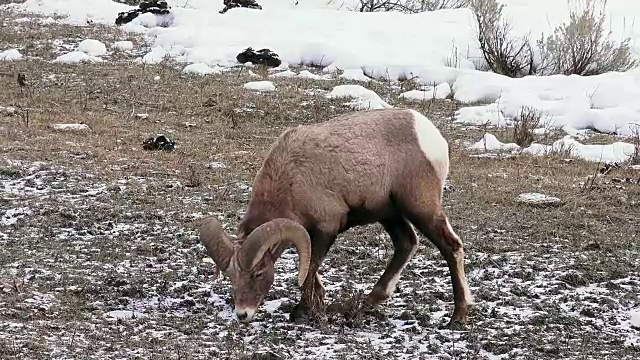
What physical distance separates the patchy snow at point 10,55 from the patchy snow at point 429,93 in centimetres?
683

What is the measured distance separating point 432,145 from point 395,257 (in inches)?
32.7

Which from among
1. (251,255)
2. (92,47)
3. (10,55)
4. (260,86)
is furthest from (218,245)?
(92,47)

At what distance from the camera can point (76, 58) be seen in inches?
620

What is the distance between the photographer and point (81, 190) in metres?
8.32

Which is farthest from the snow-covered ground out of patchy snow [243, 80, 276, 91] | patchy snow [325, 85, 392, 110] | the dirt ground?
the dirt ground

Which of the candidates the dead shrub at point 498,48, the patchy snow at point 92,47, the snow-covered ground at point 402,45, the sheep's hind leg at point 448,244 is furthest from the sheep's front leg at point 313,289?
the patchy snow at point 92,47

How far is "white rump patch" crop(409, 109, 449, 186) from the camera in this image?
5672 millimetres

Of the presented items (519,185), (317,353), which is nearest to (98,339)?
(317,353)

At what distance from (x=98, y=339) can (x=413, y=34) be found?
14.6 meters

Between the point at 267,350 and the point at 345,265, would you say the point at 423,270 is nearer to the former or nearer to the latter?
the point at 345,265

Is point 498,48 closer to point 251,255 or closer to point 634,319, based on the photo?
point 634,319

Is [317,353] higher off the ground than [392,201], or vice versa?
[392,201]

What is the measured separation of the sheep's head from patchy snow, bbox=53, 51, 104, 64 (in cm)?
1120

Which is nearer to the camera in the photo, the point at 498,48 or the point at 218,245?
the point at 218,245
